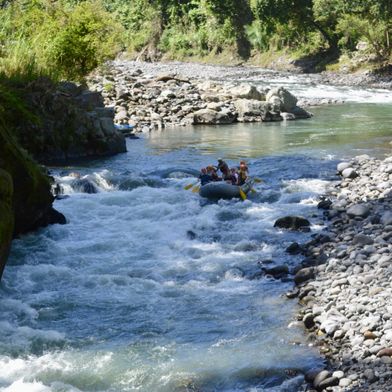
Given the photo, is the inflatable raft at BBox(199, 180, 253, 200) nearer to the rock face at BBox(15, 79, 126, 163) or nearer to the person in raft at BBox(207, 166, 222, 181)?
the person in raft at BBox(207, 166, 222, 181)

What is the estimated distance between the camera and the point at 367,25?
41.8 m

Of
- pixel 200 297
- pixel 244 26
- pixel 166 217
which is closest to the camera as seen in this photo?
pixel 200 297

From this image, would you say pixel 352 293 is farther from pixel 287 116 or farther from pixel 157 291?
pixel 287 116

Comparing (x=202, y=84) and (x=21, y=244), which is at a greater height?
(x=202, y=84)

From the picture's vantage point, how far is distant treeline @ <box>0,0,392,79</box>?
21909 millimetres

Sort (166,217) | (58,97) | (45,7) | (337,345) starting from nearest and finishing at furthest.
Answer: (337,345)
(166,217)
(58,97)
(45,7)

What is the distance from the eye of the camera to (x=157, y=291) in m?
9.11

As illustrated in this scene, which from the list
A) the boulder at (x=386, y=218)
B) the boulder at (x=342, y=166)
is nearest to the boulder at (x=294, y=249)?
the boulder at (x=386, y=218)

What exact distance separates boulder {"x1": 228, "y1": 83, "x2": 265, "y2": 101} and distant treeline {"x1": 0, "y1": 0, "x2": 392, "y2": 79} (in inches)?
213

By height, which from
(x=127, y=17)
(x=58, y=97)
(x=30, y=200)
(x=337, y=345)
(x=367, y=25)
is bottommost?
(x=337, y=345)

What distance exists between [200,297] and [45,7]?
1908 cm

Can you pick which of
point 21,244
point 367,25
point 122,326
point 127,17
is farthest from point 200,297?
point 127,17

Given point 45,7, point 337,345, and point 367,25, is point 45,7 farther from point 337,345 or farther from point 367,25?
point 367,25

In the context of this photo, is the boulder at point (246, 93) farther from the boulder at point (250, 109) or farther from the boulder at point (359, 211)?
the boulder at point (359, 211)
